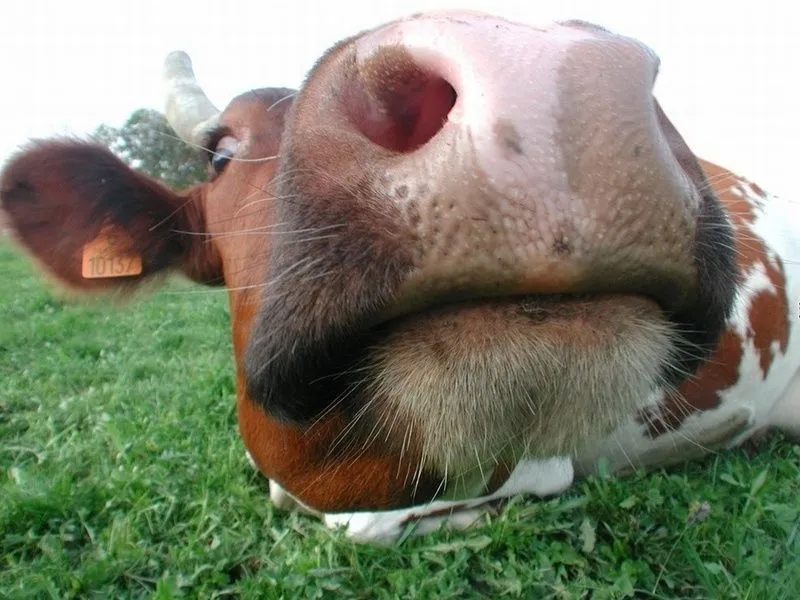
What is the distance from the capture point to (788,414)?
3793 mm

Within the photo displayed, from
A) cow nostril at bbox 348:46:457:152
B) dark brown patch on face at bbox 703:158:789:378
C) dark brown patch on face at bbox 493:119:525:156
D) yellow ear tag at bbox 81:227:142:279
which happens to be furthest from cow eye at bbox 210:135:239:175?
dark brown patch on face at bbox 703:158:789:378

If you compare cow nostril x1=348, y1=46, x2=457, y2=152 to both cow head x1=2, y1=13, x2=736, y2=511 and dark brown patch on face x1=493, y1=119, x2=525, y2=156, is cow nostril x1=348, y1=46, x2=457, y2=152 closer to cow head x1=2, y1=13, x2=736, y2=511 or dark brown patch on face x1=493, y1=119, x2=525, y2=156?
cow head x1=2, y1=13, x2=736, y2=511

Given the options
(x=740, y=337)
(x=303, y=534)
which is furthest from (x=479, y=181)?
(x=740, y=337)

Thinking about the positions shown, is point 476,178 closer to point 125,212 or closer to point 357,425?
point 357,425

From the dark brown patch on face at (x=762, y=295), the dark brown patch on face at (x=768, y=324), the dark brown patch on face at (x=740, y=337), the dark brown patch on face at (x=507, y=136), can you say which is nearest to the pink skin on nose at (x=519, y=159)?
the dark brown patch on face at (x=507, y=136)

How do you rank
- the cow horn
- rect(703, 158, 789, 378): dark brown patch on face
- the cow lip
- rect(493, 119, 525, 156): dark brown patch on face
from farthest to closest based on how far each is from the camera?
1. rect(703, 158, 789, 378): dark brown patch on face
2. the cow horn
3. the cow lip
4. rect(493, 119, 525, 156): dark brown patch on face

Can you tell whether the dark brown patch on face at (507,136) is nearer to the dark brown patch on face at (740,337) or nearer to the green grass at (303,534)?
the green grass at (303,534)

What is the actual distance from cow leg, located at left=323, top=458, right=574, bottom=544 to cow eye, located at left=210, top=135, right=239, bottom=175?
1327 millimetres

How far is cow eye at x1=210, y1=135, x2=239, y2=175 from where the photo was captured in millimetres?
2588

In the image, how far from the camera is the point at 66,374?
5.40 meters

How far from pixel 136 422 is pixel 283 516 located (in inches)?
60.8

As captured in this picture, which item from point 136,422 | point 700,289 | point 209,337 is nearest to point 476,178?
point 700,289

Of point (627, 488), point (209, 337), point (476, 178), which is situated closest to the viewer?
point (476, 178)

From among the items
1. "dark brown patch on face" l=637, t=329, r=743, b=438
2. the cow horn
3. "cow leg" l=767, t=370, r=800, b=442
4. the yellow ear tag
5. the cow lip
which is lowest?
"cow leg" l=767, t=370, r=800, b=442
